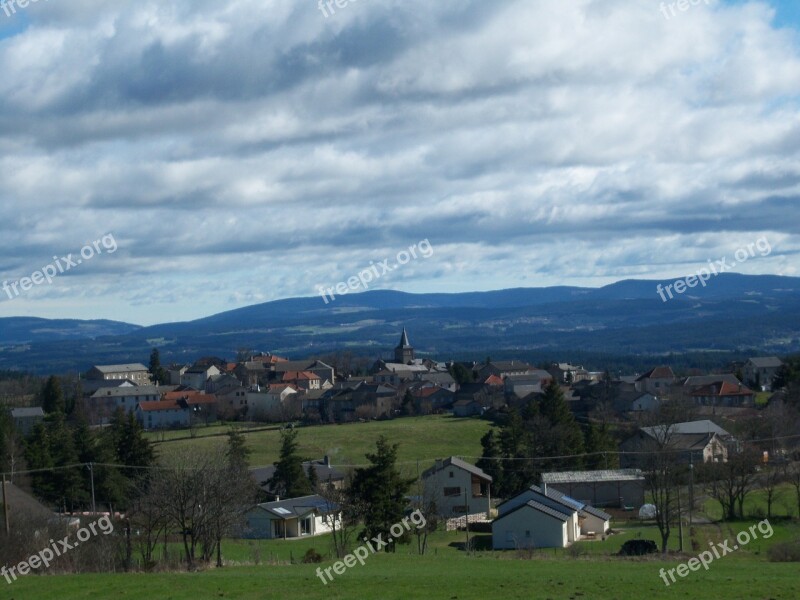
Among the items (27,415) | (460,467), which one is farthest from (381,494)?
(27,415)

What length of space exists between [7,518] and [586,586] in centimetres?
1615

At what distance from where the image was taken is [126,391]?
355 feet

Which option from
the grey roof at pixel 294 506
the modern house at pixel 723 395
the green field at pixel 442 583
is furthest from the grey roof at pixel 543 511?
the modern house at pixel 723 395

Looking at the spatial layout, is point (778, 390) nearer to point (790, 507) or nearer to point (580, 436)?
point (580, 436)

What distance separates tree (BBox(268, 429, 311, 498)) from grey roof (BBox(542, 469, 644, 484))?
11970mm

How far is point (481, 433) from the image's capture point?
238 ft

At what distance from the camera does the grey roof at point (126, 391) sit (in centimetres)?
10612

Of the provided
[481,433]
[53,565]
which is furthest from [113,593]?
[481,433]

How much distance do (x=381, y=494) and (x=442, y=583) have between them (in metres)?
13.0

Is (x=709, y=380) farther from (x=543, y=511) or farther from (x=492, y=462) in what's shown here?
(x=543, y=511)

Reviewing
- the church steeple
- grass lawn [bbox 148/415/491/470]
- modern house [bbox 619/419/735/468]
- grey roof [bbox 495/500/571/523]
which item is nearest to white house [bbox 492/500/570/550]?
grey roof [bbox 495/500/571/523]

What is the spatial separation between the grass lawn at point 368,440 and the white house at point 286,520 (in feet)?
41.3

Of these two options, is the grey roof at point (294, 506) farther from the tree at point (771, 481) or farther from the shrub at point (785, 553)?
the shrub at point (785, 553)

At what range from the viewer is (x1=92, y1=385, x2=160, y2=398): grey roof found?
4178 inches
